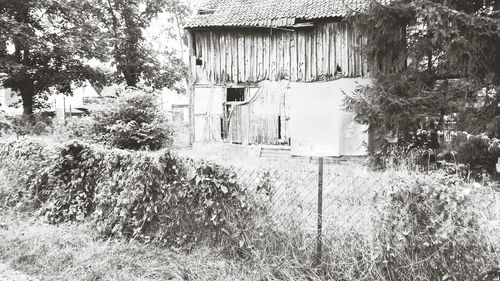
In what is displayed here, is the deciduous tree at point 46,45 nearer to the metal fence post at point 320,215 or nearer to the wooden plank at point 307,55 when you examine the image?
the wooden plank at point 307,55

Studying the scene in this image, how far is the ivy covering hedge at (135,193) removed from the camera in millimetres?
4926

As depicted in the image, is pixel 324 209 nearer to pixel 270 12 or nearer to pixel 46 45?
pixel 270 12

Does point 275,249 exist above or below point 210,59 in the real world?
below

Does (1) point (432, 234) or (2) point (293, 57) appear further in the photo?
(2) point (293, 57)

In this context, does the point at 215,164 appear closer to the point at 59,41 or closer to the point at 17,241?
the point at 17,241

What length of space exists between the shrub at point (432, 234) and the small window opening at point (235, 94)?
39.5 ft

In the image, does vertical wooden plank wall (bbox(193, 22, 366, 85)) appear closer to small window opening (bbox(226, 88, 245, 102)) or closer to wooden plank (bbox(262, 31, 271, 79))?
wooden plank (bbox(262, 31, 271, 79))

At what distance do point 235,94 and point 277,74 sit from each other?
7.07 ft

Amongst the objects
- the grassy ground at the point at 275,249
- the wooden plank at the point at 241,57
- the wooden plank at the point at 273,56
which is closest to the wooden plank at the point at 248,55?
the wooden plank at the point at 241,57

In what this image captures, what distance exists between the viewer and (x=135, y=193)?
18.3 feet

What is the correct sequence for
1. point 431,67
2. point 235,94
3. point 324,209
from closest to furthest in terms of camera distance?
point 324,209 → point 431,67 → point 235,94

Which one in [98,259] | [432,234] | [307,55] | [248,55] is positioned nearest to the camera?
[432,234]

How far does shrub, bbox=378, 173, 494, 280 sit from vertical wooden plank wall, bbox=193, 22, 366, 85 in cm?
1010

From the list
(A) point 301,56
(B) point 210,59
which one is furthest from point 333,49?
(B) point 210,59
